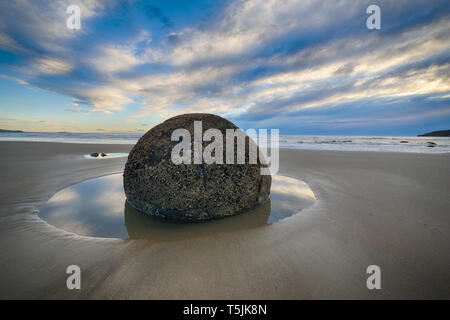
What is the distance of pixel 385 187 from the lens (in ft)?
12.7

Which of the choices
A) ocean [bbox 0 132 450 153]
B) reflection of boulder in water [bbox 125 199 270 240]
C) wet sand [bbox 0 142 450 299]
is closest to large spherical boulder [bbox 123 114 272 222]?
reflection of boulder in water [bbox 125 199 270 240]

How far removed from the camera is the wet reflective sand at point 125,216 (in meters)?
2.17

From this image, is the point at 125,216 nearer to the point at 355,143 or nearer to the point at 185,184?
the point at 185,184

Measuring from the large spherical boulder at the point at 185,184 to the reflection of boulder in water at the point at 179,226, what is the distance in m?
0.08

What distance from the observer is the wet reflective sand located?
2.17 m

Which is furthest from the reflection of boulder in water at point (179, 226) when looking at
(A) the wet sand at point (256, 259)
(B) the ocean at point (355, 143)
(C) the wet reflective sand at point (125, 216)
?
(B) the ocean at point (355, 143)

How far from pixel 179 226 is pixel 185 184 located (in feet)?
1.65

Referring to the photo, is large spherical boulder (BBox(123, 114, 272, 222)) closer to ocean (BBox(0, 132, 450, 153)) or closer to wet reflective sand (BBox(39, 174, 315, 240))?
wet reflective sand (BBox(39, 174, 315, 240))

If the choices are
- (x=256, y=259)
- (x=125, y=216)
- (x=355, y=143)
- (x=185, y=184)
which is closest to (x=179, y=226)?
(x=185, y=184)

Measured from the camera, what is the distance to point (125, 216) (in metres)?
2.54
